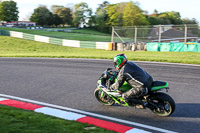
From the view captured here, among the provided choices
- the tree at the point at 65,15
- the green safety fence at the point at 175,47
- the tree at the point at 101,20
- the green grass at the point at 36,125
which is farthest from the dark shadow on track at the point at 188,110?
the tree at the point at 65,15

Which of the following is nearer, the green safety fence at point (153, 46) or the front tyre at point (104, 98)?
the front tyre at point (104, 98)

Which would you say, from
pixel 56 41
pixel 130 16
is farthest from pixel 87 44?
pixel 130 16

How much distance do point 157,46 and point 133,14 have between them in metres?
55.8

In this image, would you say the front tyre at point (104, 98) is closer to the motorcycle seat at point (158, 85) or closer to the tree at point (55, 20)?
the motorcycle seat at point (158, 85)

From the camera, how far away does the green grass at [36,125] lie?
448cm

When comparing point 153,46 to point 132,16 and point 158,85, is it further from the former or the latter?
point 132,16

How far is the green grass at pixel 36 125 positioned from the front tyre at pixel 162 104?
187 cm

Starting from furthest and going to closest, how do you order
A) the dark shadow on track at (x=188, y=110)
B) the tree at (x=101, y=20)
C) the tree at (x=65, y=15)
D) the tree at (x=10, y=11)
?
the tree at (x=65, y=15) → the tree at (x=10, y=11) → the tree at (x=101, y=20) → the dark shadow on track at (x=188, y=110)

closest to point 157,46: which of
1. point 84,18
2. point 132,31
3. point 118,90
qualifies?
point 132,31

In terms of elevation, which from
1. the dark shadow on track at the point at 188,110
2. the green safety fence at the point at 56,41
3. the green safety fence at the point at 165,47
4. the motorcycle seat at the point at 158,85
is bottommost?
the dark shadow on track at the point at 188,110

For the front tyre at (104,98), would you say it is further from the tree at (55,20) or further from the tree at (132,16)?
the tree at (55,20)

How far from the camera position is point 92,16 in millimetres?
114750

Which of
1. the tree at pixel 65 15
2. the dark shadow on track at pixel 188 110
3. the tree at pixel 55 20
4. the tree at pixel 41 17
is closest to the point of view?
the dark shadow on track at pixel 188 110

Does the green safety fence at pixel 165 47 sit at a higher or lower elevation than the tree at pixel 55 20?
lower
